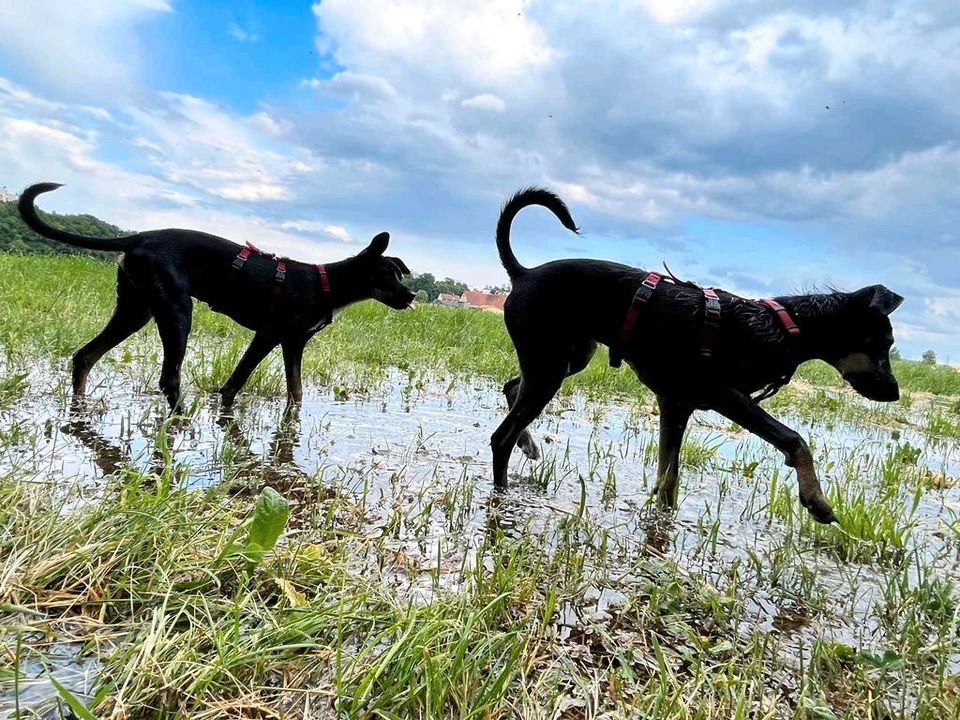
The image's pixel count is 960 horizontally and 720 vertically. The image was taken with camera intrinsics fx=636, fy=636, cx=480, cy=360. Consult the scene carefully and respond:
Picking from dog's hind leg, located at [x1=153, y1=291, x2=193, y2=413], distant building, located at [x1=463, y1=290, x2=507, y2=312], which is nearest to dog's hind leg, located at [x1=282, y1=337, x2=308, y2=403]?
dog's hind leg, located at [x1=153, y1=291, x2=193, y2=413]

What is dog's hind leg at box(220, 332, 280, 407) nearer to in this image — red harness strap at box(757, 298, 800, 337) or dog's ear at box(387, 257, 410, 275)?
dog's ear at box(387, 257, 410, 275)

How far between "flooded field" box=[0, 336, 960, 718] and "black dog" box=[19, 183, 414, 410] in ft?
2.15

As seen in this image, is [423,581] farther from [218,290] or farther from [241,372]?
[218,290]

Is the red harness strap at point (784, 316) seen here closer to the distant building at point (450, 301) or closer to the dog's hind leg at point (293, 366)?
the dog's hind leg at point (293, 366)

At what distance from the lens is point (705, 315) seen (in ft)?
11.7

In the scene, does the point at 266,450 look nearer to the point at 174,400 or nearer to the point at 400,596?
the point at 174,400

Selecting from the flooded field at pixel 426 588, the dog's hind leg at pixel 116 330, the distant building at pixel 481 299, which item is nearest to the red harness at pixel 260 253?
the dog's hind leg at pixel 116 330

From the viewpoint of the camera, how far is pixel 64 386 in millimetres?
4609

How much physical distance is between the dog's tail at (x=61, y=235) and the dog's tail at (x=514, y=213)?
2728 mm

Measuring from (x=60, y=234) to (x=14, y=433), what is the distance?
6.67 feet

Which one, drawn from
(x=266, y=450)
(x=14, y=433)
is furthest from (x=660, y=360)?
(x=14, y=433)

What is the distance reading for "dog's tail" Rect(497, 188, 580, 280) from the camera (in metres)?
4.26

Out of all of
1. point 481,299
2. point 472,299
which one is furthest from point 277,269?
point 472,299

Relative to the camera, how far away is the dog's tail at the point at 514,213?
4262 mm
